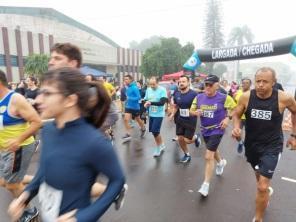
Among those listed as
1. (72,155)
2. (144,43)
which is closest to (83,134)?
(72,155)

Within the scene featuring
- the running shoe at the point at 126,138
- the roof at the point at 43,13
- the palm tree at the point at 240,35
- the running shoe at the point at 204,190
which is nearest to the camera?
the running shoe at the point at 204,190

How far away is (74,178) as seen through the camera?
4.88ft

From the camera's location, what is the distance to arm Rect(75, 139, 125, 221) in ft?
4.75

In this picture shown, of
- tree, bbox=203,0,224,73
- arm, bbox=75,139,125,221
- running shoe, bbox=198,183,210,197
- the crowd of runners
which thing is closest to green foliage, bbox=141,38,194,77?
tree, bbox=203,0,224,73

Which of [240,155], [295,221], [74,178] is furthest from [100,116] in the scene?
[240,155]

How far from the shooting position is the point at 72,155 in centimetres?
147

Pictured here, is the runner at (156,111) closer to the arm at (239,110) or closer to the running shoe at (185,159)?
the running shoe at (185,159)

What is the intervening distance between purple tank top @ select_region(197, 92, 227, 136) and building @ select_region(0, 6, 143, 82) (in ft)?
114

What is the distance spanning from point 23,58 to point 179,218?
39.6 meters

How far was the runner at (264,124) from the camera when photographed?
3.36 metres

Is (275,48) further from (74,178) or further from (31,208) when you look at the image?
(74,178)

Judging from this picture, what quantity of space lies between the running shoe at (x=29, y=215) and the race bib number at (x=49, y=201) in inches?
74.8

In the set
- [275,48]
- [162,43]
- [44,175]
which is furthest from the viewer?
[162,43]

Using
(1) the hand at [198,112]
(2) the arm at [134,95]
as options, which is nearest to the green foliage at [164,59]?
(2) the arm at [134,95]
